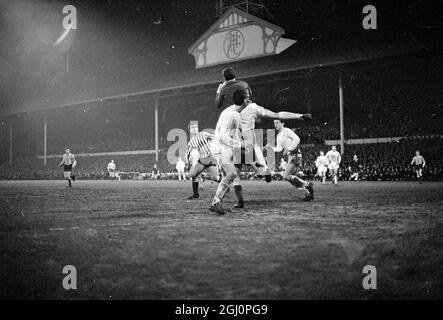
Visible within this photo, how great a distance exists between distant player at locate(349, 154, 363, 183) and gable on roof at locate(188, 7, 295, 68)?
346 inches

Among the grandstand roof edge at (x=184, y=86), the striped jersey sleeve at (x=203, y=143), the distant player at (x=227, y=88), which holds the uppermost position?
the grandstand roof edge at (x=184, y=86)

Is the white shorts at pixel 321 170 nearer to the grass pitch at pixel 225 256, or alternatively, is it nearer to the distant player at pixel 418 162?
the distant player at pixel 418 162

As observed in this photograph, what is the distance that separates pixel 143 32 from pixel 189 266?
1447 inches

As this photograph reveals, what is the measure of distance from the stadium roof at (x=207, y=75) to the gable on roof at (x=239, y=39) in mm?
547

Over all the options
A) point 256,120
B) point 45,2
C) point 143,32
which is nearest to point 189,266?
point 256,120

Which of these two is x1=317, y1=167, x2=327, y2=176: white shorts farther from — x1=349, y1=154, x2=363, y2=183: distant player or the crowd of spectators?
x1=349, y1=154, x2=363, y2=183: distant player

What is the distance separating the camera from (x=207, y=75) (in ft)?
98.1

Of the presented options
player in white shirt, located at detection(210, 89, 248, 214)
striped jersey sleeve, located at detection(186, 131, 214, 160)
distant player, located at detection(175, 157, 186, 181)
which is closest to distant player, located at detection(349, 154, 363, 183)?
distant player, located at detection(175, 157, 186, 181)

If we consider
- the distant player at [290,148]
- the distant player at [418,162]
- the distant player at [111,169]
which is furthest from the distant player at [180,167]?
the distant player at [290,148]

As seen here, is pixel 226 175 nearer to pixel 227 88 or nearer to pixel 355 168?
pixel 227 88

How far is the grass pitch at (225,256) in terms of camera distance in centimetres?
331

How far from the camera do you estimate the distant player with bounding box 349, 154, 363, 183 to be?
2295 centimetres

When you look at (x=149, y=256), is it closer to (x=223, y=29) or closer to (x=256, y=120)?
(x=256, y=120)

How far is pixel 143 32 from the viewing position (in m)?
38.2
